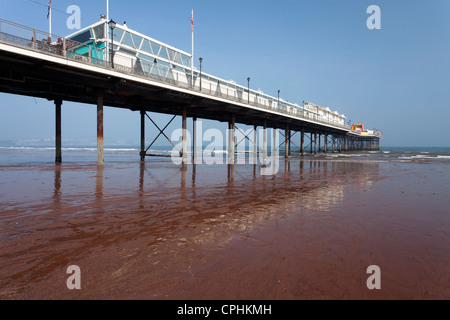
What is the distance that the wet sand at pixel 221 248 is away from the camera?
2604mm

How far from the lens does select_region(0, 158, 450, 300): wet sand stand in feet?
8.54

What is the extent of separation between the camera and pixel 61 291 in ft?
8.21

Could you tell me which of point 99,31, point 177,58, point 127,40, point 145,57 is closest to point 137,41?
point 127,40

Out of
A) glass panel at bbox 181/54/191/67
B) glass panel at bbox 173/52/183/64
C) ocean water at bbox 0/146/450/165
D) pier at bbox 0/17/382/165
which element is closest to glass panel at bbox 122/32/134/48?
pier at bbox 0/17/382/165

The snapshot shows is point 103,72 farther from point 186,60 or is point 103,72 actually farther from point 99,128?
point 186,60

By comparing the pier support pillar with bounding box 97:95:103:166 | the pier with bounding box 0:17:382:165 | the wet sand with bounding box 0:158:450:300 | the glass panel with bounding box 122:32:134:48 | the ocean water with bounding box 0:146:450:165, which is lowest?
the wet sand with bounding box 0:158:450:300

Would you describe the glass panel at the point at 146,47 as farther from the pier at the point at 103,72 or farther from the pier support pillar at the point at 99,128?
the pier support pillar at the point at 99,128

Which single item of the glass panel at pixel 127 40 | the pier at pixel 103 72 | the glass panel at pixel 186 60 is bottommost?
the pier at pixel 103 72

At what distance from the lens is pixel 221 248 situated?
3658 mm

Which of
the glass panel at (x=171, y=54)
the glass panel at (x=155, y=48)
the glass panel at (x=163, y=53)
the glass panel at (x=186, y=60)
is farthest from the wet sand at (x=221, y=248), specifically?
the glass panel at (x=186, y=60)

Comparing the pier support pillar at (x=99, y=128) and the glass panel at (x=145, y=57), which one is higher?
the glass panel at (x=145, y=57)

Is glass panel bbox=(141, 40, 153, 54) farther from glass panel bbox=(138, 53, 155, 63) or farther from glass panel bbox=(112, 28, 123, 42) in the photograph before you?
glass panel bbox=(112, 28, 123, 42)
